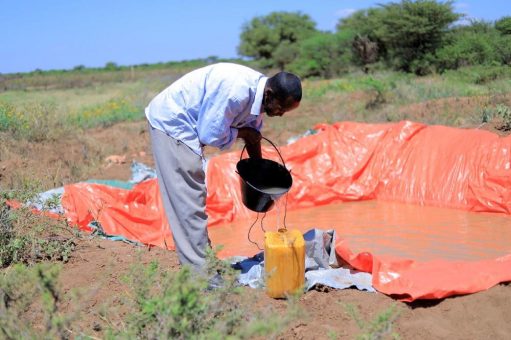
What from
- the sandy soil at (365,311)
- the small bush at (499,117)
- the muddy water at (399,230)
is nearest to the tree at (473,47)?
the small bush at (499,117)

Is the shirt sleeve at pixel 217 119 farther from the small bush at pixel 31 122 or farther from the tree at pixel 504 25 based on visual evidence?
the tree at pixel 504 25

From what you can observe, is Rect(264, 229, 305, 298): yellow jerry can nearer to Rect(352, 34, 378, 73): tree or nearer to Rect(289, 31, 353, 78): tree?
Rect(352, 34, 378, 73): tree

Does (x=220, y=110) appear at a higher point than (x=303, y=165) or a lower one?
higher

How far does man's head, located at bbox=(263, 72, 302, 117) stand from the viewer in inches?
114

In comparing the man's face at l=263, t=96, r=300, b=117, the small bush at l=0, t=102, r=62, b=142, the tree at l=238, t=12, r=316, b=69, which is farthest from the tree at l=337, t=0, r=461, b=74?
the tree at l=238, t=12, r=316, b=69

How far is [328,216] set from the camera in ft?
18.0

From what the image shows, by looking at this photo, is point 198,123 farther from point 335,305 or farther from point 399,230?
point 399,230

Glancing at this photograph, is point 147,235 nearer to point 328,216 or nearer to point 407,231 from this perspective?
point 328,216

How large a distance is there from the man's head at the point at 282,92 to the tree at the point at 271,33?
2877 cm

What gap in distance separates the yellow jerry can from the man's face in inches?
25.5

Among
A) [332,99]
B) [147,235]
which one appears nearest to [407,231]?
[147,235]

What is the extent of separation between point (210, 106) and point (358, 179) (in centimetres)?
340

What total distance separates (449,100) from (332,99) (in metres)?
3.22

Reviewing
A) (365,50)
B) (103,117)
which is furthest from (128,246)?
(365,50)
